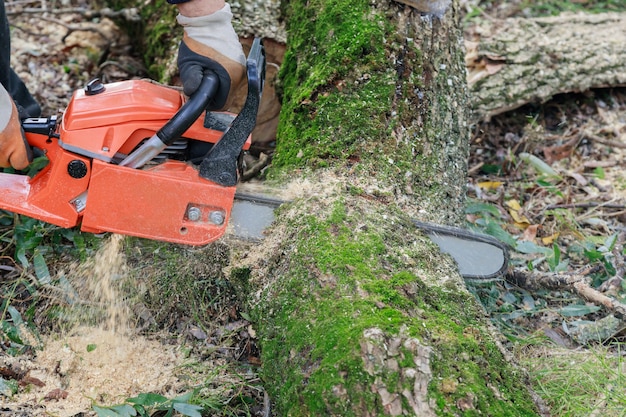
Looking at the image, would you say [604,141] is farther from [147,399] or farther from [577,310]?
[147,399]

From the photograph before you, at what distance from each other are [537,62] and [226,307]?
8.96 feet

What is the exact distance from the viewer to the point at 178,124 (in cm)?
235

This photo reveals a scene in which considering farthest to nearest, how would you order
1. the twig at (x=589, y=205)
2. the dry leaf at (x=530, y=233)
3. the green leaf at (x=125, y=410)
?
the twig at (x=589, y=205)
the dry leaf at (x=530, y=233)
the green leaf at (x=125, y=410)

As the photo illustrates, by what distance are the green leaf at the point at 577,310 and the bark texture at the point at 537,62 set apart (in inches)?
65.2

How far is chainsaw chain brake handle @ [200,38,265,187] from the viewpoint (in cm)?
244

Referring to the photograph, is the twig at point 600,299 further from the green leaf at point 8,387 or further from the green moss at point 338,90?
the green leaf at point 8,387

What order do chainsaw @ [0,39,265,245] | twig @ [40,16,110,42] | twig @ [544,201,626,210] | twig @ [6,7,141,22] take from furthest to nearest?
twig @ [40,16,110,42] < twig @ [6,7,141,22] < twig @ [544,201,626,210] < chainsaw @ [0,39,265,245]

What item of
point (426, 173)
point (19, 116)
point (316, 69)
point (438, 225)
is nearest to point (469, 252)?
point (438, 225)

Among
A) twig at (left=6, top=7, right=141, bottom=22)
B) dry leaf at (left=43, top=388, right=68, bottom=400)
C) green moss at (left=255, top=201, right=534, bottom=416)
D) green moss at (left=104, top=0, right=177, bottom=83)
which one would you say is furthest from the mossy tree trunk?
twig at (left=6, top=7, right=141, bottom=22)

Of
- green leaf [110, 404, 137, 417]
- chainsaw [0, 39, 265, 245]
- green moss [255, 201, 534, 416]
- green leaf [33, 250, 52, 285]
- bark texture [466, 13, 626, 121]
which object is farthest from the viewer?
bark texture [466, 13, 626, 121]

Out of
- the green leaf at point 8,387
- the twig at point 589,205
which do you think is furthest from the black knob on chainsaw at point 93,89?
the twig at point 589,205

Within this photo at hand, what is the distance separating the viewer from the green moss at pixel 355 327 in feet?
6.45

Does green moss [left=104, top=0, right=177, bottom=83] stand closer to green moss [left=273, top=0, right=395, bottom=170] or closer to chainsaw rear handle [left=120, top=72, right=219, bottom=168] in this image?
green moss [left=273, top=0, right=395, bottom=170]

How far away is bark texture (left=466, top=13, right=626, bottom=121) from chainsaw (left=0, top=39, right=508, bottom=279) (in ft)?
6.44
